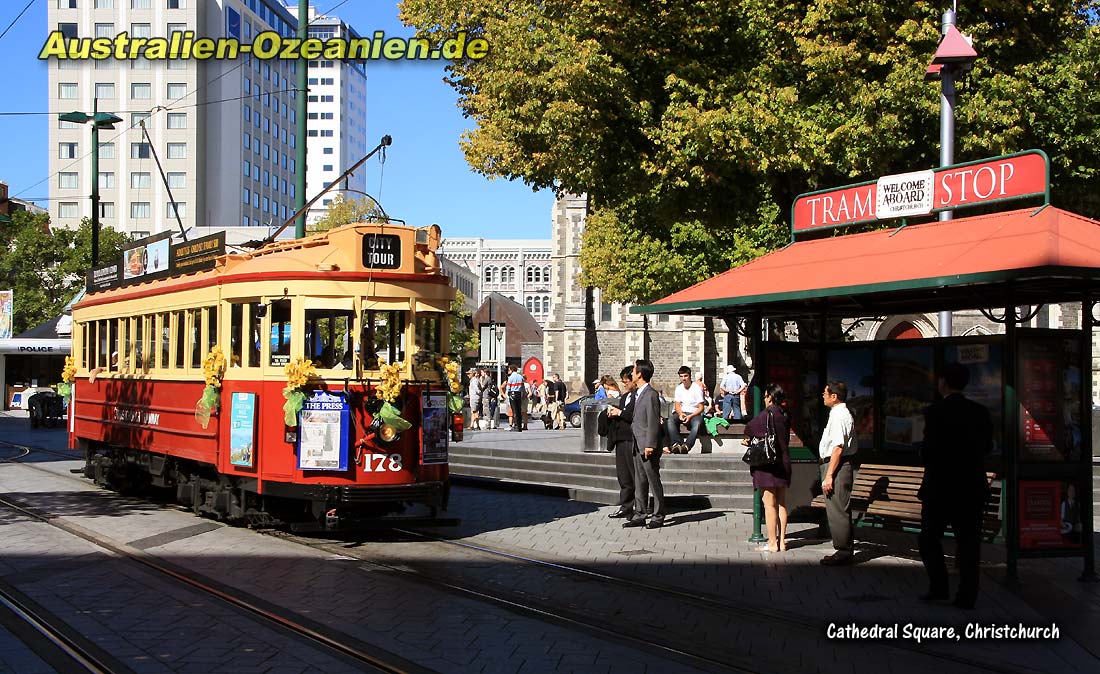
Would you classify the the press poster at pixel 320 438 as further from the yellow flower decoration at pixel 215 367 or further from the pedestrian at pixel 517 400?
the pedestrian at pixel 517 400

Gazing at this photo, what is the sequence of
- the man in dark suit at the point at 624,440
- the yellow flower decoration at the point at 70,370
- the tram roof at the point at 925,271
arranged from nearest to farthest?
the tram roof at the point at 925,271
the man in dark suit at the point at 624,440
the yellow flower decoration at the point at 70,370

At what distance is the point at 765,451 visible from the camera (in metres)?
11.9

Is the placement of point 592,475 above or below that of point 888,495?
below

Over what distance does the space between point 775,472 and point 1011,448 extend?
2474 millimetres

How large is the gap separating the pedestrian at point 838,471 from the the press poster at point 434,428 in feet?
13.6

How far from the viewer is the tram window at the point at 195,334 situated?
14109 mm

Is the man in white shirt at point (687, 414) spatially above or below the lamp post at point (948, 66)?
below

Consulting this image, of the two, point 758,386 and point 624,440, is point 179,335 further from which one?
point 758,386

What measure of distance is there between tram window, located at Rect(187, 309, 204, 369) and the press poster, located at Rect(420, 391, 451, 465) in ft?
10.4

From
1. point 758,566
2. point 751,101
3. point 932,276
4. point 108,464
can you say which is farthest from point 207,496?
point 751,101

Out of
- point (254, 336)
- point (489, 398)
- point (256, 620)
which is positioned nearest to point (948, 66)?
point (254, 336)

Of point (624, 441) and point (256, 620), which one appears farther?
point (624, 441)

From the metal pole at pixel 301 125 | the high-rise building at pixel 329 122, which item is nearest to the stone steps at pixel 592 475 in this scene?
the metal pole at pixel 301 125

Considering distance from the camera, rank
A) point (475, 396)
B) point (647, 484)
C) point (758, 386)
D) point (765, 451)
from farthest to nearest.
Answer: point (475, 396)
point (647, 484)
point (758, 386)
point (765, 451)
